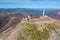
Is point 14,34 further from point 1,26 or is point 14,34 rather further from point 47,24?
point 47,24

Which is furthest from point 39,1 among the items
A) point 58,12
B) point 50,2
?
point 58,12

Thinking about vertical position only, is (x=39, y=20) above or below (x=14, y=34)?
above

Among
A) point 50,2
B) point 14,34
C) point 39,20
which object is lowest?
point 14,34

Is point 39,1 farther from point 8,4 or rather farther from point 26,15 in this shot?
point 8,4

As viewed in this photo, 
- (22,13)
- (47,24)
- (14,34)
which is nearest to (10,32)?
(14,34)

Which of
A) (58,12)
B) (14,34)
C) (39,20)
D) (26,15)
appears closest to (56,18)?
(58,12)

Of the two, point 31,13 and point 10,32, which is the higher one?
point 31,13

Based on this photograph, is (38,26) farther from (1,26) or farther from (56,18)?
(1,26)
